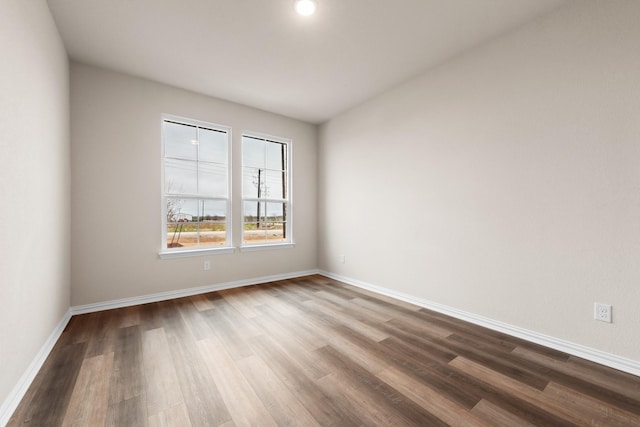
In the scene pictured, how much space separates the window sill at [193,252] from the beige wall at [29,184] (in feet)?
3.13

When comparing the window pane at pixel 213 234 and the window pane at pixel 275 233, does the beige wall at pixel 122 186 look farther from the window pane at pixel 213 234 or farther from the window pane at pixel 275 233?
the window pane at pixel 275 233

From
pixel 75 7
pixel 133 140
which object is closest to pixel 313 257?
pixel 133 140

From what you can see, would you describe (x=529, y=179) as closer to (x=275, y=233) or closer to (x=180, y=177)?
(x=275, y=233)

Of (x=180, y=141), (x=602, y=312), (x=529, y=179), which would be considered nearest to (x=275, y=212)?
(x=180, y=141)

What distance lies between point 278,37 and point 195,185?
2.15 metres

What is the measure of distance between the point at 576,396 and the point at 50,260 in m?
3.82

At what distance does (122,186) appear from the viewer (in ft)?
10.0

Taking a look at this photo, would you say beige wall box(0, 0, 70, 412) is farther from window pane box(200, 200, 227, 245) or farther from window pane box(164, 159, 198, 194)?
window pane box(200, 200, 227, 245)

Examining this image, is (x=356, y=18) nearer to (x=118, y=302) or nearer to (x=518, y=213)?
(x=518, y=213)

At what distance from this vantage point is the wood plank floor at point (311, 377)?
1400 mm

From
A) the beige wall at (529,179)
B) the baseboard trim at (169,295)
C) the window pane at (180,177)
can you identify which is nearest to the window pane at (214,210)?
the window pane at (180,177)

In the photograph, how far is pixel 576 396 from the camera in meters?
1.55

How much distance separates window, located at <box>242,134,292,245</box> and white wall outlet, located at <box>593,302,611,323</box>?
11.9ft

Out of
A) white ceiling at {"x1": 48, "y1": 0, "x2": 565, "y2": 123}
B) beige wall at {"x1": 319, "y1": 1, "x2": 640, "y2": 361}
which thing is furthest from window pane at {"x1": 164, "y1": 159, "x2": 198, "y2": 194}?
beige wall at {"x1": 319, "y1": 1, "x2": 640, "y2": 361}
